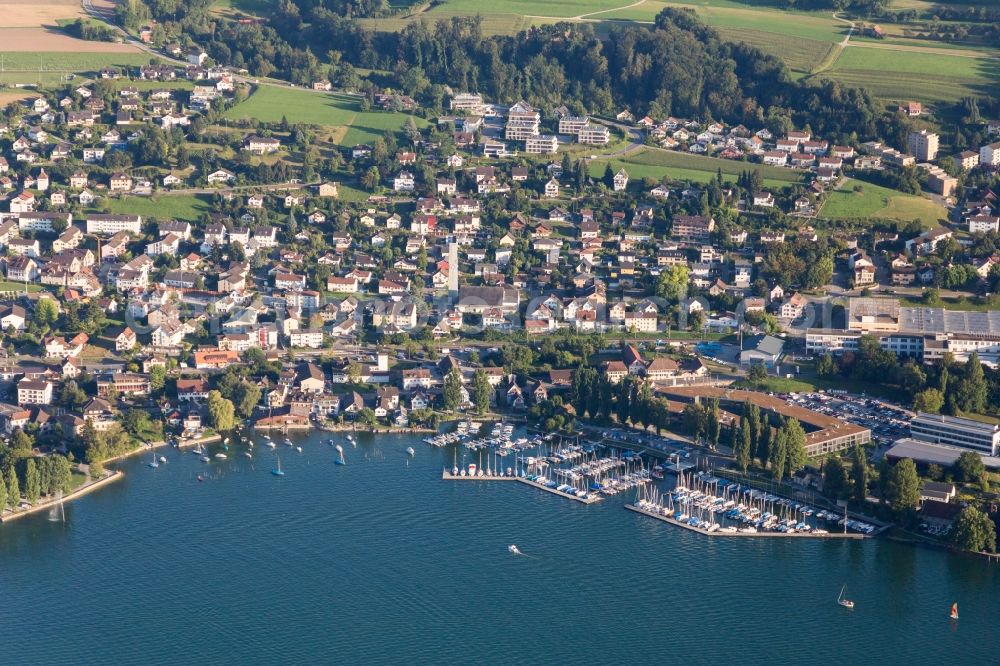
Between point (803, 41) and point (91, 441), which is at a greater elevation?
point (803, 41)

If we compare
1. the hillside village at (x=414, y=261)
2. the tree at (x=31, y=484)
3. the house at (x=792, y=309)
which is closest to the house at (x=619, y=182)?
the hillside village at (x=414, y=261)

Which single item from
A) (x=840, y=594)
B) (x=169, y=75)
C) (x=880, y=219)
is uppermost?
(x=169, y=75)

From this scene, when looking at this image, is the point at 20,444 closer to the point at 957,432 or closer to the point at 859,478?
the point at 859,478

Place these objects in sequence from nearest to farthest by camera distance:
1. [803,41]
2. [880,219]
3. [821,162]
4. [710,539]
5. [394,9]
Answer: [710,539] < [880,219] < [821,162] < [803,41] < [394,9]

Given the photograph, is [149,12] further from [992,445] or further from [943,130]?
[992,445]

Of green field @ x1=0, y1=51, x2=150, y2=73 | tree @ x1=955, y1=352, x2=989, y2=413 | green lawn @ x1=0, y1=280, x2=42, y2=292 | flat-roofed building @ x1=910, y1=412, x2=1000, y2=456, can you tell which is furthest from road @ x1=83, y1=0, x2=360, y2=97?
flat-roofed building @ x1=910, y1=412, x2=1000, y2=456

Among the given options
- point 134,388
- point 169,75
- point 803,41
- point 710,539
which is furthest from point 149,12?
point 710,539
